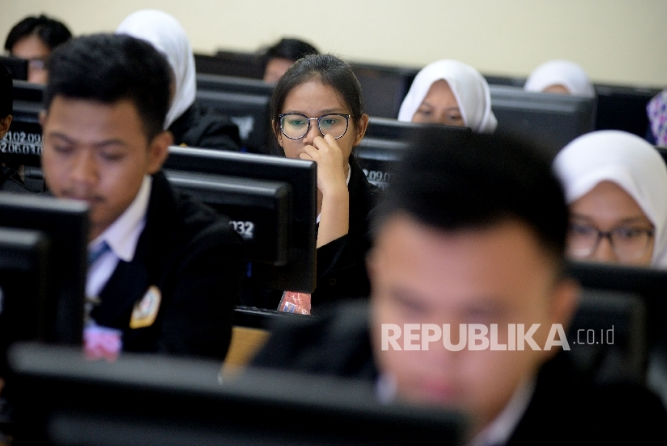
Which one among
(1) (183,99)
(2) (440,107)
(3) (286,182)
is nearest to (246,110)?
(1) (183,99)

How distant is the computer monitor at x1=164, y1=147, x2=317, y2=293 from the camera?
4.92 ft

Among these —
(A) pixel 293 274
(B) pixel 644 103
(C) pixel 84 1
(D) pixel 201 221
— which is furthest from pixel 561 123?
(C) pixel 84 1

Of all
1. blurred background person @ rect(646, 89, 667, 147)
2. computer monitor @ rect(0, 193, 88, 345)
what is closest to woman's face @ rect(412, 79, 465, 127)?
blurred background person @ rect(646, 89, 667, 147)

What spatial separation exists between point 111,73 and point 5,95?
78 cm

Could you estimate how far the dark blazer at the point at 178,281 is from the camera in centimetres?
125

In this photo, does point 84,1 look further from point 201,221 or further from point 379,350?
point 379,350

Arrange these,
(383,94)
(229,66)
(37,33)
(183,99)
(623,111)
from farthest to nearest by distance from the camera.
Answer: (623,111) → (229,66) → (383,94) → (37,33) → (183,99)

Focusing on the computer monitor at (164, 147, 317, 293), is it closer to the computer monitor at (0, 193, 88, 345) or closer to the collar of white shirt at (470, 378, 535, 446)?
the computer monitor at (0, 193, 88, 345)

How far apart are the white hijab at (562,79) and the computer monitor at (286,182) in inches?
132

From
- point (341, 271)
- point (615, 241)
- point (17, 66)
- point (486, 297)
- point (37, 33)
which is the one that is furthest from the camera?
point (37, 33)

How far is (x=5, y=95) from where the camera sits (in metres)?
1.94

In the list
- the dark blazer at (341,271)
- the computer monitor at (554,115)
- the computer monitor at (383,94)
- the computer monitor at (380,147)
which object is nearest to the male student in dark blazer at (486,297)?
the dark blazer at (341,271)

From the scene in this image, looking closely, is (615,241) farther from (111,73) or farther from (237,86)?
(237,86)

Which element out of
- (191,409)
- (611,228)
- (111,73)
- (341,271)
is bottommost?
(341,271)
